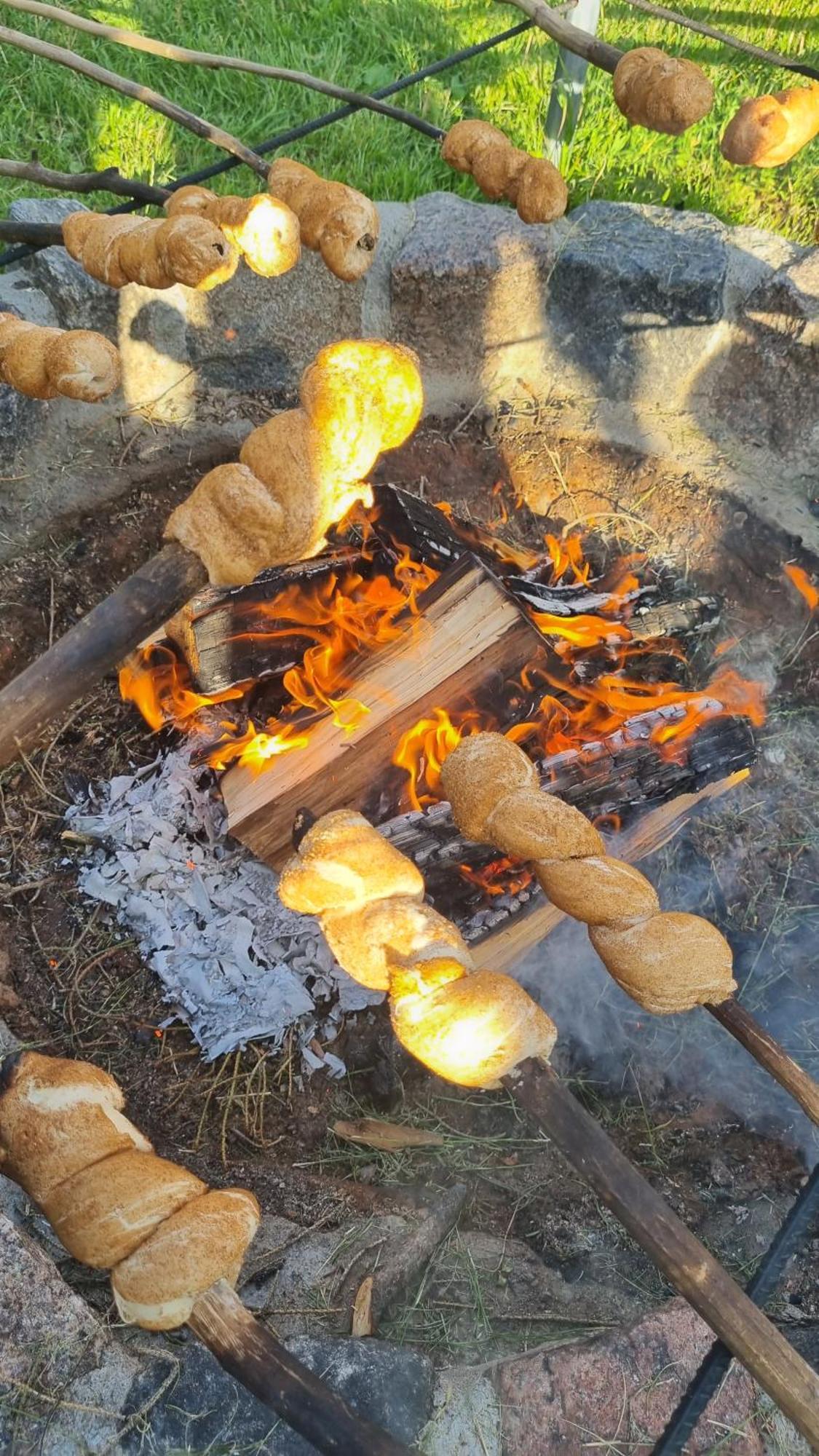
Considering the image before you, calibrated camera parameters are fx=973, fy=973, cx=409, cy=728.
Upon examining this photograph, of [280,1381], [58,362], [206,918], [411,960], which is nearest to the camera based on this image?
[280,1381]

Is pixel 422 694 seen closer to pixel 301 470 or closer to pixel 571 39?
pixel 301 470

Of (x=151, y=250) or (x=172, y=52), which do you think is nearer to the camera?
(x=151, y=250)

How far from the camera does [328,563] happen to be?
3014 mm

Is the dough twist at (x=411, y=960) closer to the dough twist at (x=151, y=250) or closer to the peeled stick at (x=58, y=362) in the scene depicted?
the peeled stick at (x=58, y=362)

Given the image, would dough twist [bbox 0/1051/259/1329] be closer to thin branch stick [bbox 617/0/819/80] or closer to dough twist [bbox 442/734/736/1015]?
dough twist [bbox 442/734/736/1015]

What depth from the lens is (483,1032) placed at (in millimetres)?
1769

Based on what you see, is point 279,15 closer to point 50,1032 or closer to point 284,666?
point 284,666

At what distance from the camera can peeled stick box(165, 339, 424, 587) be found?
2068 mm

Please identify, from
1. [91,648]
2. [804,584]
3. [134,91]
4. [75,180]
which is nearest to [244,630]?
[91,648]

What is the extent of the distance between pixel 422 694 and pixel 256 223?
123 cm

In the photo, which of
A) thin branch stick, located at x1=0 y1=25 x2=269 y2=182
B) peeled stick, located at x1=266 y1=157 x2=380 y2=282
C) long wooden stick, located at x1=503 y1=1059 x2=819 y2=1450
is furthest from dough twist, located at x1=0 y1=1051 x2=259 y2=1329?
thin branch stick, located at x1=0 y1=25 x2=269 y2=182

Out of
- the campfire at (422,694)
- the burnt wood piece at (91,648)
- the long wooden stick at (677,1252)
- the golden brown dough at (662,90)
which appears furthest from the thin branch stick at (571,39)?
the long wooden stick at (677,1252)

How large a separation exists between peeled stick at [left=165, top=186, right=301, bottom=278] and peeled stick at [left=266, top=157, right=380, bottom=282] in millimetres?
86

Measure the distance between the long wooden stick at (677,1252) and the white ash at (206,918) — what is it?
3.30 feet
